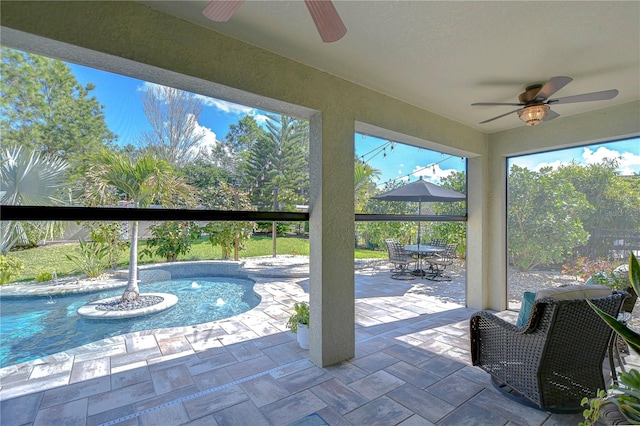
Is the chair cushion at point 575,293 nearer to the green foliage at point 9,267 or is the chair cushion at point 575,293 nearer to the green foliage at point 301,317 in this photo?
the green foliage at point 301,317

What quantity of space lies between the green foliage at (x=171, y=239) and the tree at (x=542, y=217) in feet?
18.1

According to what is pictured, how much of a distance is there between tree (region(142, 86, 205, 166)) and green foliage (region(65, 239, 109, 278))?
203 cm

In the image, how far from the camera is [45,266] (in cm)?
370

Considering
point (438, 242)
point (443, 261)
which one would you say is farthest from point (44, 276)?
point (438, 242)

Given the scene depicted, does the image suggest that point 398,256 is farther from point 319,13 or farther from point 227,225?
point 319,13

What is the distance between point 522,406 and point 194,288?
6.23 m

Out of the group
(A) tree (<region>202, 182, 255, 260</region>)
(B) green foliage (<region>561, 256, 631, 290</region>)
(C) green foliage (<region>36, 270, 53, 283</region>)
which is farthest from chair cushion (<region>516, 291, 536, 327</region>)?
(C) green foliage (<region>36, 270, 53, 283</region>)

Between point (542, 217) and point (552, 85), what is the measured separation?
2.88 meters

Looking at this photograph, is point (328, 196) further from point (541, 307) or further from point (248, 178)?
point (541, 307)

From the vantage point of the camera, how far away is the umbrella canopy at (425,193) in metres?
5.11

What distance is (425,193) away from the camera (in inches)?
209

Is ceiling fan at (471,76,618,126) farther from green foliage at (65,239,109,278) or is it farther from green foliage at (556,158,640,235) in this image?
green foliage at (65,239,109,278)

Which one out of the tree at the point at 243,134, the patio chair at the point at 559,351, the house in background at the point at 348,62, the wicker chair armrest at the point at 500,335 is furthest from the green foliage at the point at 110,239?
the patio chair at the point at 559,351

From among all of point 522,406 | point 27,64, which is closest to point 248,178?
point 27,64
